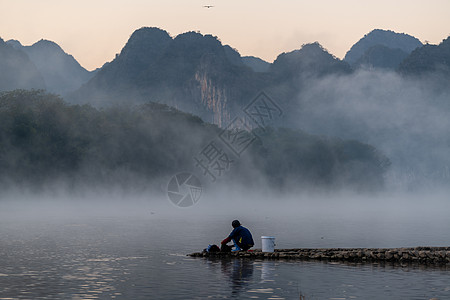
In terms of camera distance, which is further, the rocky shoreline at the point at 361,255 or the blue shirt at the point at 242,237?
the blue shirt at the point at 242,237

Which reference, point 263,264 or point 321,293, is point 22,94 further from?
point 321,293

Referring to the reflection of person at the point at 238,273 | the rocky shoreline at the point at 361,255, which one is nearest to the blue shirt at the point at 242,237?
the rocky shoreline at the point at 361,255

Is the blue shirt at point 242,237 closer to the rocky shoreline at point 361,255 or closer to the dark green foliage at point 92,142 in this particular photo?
the rocky shoreline at point 361,255

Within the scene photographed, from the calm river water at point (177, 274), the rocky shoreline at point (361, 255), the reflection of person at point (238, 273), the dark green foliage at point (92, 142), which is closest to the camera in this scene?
the calm river water at point (177, 274)

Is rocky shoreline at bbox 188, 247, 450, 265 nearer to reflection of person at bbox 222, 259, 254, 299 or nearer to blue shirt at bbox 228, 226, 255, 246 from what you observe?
blue shirt at bbox 228, 226, 255, 246

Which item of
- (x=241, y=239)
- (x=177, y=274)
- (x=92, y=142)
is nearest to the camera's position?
(x=177, y=274)

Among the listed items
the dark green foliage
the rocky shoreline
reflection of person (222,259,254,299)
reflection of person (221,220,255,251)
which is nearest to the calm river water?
reflection of person (222,259,254,299)

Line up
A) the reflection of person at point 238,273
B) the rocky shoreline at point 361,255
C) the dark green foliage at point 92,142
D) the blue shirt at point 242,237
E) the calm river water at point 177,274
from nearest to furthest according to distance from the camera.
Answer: the calm river water at point 177,274 < the reflection of person at point 238,273 < the rocky shoreline at point 361,255 < the blue shirt at point 242,237 < the dark green foliage at point 92,142

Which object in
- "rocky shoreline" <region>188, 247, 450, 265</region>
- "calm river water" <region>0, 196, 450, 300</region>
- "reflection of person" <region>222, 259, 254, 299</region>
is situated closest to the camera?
"calm river water" <region>0, 196, 450, 300</region>

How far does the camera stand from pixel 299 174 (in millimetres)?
192000

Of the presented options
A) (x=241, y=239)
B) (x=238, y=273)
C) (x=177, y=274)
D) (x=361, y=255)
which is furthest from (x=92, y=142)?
(x=238, y=273)

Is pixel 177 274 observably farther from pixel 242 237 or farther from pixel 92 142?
pixel 92 142

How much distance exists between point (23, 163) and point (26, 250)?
7201 cm

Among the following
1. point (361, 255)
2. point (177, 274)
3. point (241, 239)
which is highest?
point (241, 239)
